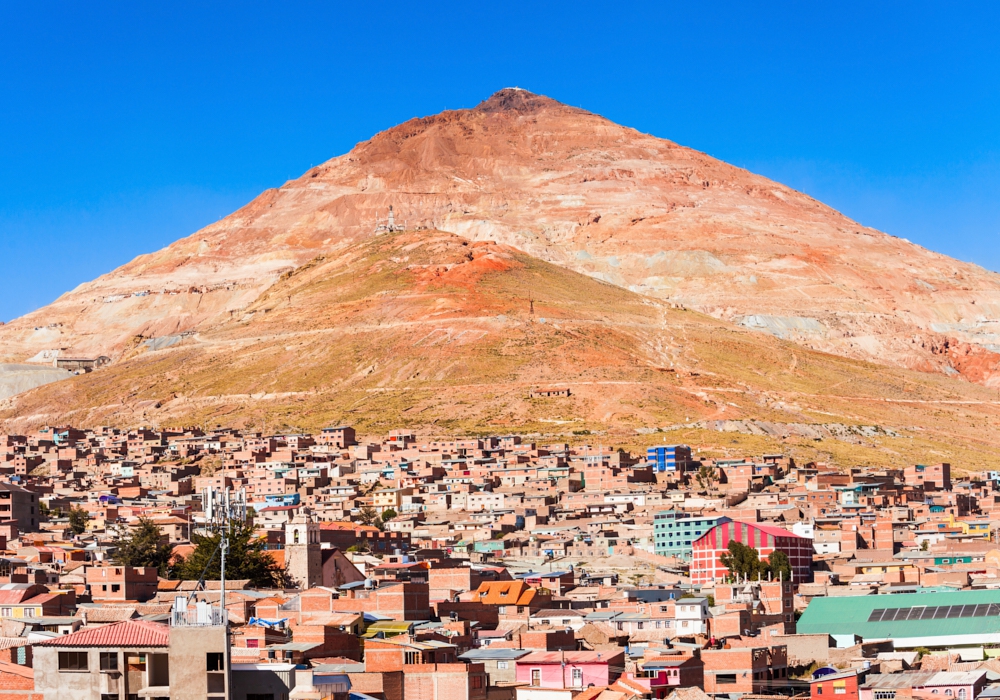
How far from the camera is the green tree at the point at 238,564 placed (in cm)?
5762

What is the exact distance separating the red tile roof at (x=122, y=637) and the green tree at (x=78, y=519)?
5209 cm

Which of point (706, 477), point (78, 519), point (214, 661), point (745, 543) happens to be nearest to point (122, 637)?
point (214, 661)

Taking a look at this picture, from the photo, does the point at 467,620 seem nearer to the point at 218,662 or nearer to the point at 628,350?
the point at 218,662

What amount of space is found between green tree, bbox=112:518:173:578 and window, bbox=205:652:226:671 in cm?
3255

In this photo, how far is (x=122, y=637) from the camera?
30234 millimetres

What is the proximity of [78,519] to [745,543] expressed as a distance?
34143 millimetres

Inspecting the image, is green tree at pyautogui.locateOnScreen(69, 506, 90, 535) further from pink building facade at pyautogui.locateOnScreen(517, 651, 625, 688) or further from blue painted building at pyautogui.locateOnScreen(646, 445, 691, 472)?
pink building facade at pyautogui.locateOnScreen(517, 651, 625, 688)

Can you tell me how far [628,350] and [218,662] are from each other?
475 feet

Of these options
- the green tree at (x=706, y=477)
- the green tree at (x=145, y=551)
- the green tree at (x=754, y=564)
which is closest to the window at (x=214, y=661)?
the green tree at (x=145, y=551)

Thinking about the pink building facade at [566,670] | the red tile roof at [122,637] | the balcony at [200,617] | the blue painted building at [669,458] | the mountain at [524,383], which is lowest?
the pink building facade at [566,670]

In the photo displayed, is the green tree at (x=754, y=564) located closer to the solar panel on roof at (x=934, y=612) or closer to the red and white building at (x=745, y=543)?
the red and white building at (x=745, y=543)

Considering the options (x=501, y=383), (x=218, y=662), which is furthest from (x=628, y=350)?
(x=218, y=662)

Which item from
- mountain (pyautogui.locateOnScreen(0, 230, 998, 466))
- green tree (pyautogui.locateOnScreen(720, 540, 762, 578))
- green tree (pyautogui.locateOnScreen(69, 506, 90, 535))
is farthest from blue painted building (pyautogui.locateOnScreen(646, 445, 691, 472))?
green tree (pyautogui.locateOnScreen(720, 540, 762, 578))

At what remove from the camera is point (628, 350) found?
6767 inches
